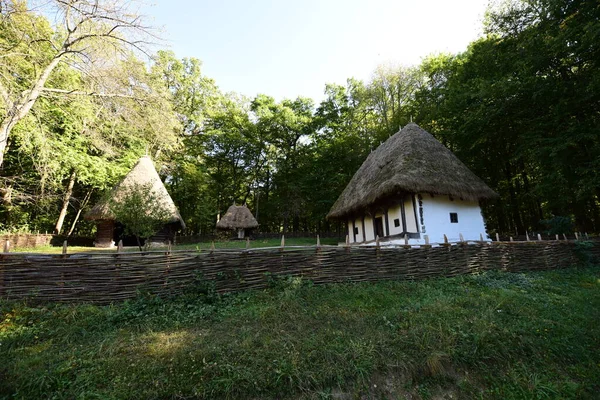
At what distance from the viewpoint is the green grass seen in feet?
10.5

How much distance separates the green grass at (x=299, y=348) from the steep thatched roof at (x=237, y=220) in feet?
55.4

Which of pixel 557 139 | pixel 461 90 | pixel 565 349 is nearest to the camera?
pixel 565 349

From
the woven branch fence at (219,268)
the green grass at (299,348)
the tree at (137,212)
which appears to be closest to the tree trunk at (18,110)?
the tree at (137,212)

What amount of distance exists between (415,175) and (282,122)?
19448mm

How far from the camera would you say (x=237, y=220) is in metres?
22.5

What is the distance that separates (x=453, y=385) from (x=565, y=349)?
2299 mm

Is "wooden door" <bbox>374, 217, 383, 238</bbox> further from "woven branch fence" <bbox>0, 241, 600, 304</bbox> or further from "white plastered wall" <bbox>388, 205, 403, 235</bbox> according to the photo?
"woven branch fence" <bbox>0, 241, 600, 304</bbox>

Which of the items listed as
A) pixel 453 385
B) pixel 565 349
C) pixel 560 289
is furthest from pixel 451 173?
Result: pixel 453 385

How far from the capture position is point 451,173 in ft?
40.4

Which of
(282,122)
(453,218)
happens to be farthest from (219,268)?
(282,122)

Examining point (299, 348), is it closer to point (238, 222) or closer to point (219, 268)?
point (219, 268)

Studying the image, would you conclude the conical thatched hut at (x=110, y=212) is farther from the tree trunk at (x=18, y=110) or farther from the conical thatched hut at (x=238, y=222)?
the tree trunk at (x=18, y=110)

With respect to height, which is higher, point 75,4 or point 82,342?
point 75,4

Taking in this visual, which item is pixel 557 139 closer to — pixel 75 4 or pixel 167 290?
pixel 167 290
